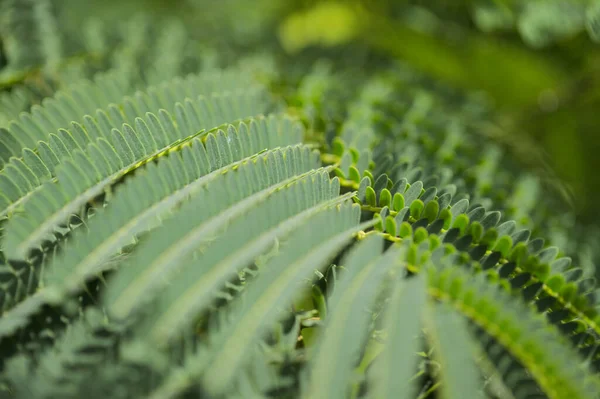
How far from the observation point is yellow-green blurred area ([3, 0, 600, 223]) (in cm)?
149

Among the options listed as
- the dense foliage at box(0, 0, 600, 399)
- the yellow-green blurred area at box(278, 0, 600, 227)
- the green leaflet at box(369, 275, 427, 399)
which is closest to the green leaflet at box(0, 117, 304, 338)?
the dense foliage at box(0, 0, 600, 399)

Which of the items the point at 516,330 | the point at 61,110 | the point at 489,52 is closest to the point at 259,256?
the point at 516,330

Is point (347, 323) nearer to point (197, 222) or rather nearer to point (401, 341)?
point (401, 341)

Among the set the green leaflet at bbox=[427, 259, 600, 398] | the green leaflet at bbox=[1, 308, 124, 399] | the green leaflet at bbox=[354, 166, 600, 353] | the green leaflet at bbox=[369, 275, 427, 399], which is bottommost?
the green leaflet at bbox=[1, 308, 124, 399]

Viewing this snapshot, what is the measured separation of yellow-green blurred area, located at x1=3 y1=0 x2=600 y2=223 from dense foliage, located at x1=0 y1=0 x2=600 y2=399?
493 millimetres

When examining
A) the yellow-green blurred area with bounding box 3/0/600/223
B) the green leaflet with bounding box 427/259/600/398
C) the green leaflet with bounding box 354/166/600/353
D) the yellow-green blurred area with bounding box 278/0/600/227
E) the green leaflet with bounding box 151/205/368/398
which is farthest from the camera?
the yellow-green blurred area with bounding box 278/0/600/227

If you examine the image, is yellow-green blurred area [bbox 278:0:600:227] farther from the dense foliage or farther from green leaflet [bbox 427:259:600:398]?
green leaflet [bbox 427:259:600:398]

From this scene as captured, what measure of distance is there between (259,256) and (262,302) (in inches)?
4.6

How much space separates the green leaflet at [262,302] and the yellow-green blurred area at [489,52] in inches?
35.8

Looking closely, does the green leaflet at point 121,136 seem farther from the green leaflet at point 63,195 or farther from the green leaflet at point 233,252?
the green leaflet at point 233,252

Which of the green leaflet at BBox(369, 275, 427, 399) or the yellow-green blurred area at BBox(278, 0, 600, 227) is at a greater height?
the yellow-green blurred area at BBox(278, 0, 600, 227)

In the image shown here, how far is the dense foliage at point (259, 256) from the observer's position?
54 cm

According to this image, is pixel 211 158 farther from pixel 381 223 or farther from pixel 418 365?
pixel 418 365

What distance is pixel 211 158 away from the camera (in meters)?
0.69
